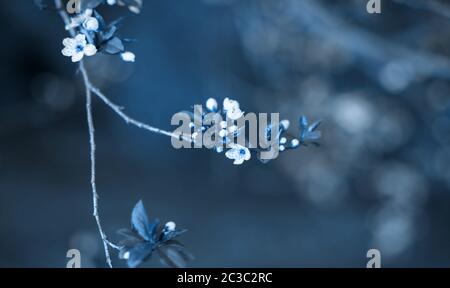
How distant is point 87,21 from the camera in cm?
123

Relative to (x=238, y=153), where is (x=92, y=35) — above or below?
above

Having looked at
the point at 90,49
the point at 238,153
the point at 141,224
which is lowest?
the point at 141,224

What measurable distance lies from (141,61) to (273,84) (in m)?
0.93

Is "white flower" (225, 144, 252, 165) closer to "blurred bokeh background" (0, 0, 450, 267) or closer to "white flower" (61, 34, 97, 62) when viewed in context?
"white flower" (61, 34, 97, 62)

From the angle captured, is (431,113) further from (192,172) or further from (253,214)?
(192,172)

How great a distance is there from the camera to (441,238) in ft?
11.0

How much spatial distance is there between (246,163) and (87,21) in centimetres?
271

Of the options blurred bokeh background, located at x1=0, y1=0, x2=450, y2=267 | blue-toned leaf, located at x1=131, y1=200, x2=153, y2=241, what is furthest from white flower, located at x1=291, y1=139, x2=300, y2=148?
blurred bokeh background, located at x1=0, y1=0, x2=450, y2=267

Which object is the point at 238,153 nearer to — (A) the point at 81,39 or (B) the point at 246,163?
(A) the point at 81,39

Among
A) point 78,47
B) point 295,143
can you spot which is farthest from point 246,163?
point 78,47
